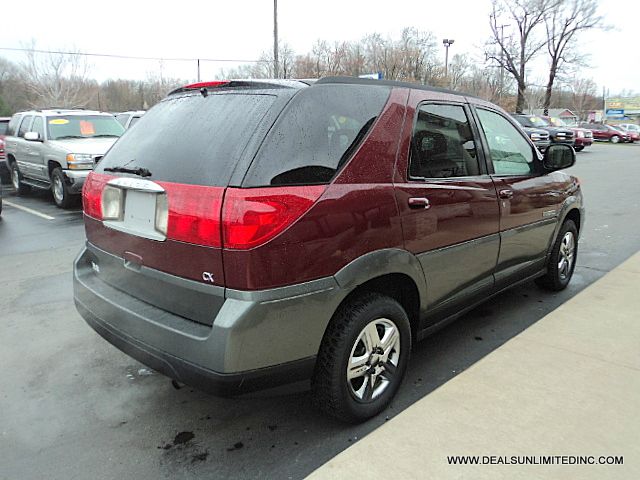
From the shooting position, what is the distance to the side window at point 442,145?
9.44 feet

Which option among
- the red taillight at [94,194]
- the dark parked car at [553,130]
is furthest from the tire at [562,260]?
the dark parked car at [553,130]

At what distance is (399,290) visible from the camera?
291 centimetres

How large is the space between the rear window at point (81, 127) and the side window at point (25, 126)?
3.26 ft

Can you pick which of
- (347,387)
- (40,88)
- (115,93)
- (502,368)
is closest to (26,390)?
(347,387)

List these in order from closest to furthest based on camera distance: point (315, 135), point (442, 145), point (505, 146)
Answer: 1. point (315, 135)
2. point (442, 145)
3. point (505, 146)

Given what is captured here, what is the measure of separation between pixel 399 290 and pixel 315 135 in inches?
41.4

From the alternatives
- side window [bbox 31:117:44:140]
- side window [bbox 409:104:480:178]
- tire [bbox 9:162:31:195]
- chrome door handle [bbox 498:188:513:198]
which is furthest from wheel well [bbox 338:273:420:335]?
tire [bbox 9:162:31:195]

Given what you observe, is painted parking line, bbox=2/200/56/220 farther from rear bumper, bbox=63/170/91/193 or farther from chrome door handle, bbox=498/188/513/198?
chrome door handle, bbox=498/188/513/198

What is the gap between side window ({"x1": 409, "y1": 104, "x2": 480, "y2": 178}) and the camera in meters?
2.88

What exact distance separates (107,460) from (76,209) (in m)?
8.01

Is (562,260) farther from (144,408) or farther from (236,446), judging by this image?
(144,408)

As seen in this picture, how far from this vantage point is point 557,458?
235cm

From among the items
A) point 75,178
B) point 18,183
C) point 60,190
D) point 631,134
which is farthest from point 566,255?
point 631,134

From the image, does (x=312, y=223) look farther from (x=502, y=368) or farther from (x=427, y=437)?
(x=502, y=368)
